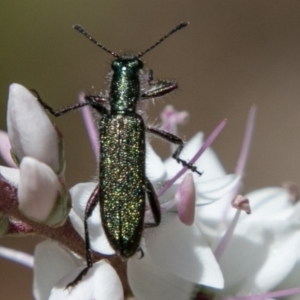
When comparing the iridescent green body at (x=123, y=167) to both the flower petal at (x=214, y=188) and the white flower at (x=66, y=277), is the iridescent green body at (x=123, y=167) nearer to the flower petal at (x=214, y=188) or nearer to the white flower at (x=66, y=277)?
the white flower at (x=66, y=277)

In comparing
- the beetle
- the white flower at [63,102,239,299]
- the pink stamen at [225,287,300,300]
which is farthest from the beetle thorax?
the pink stamen at [225,287,300,300]

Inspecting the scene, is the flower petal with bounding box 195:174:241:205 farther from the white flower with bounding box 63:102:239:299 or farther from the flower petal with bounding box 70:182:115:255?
the flower petal with bounding box 70:182:115:255

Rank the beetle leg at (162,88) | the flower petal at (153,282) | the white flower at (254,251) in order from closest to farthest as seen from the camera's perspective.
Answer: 1. the flower petal at (153,282)
2. the white flower at (254,251)
3. the beetle leg at (162,88)

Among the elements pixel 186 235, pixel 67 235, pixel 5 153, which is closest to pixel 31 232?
pixel 67 235

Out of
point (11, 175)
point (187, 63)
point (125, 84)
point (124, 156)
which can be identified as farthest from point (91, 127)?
point (187, 63)

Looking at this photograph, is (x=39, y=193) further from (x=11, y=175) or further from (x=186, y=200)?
(x=186, y=200)

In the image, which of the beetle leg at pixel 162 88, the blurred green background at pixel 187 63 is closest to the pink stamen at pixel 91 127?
the beetle leg at pixel 162 88
